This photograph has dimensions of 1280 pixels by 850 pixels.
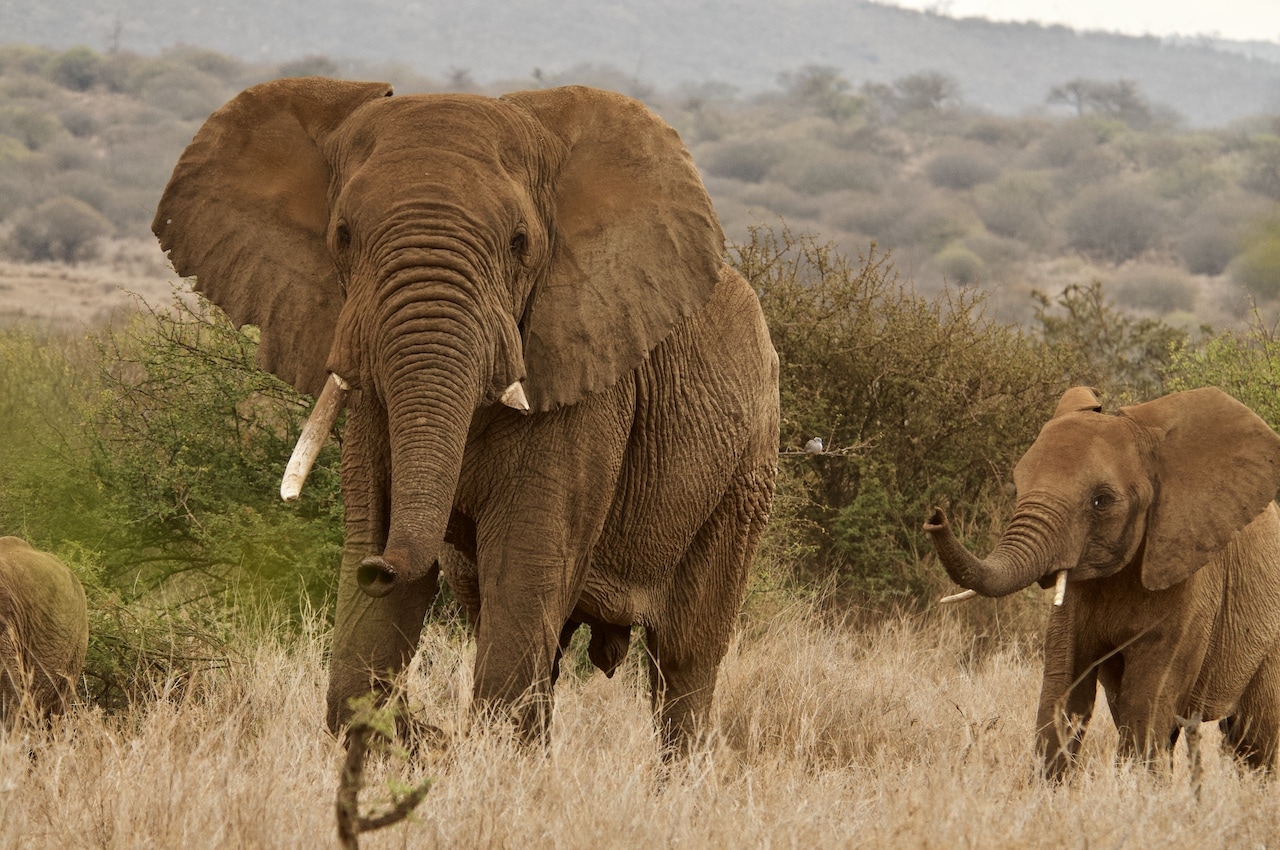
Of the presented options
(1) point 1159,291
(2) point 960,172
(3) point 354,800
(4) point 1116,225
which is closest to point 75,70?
(2) point 960,172

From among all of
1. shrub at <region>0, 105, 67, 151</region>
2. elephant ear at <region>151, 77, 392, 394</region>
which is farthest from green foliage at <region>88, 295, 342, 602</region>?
shrub at <region>0, 105, 67, 151</region>

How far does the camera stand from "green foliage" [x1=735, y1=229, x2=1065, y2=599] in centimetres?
1098

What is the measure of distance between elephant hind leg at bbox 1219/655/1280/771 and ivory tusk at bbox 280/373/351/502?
4014mm

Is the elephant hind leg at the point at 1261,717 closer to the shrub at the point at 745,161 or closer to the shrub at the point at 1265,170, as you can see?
the shrub at the point at 1265,170

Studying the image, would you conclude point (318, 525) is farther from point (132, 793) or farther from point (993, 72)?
point (993, 72)

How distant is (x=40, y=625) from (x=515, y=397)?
253 cm

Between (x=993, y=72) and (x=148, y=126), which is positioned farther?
(x=993, y=72)

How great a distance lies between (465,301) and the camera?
4352 millimetres

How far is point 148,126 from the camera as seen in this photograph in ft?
180

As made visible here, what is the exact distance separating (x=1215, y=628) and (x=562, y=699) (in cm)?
250

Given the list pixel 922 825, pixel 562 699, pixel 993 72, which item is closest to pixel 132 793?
pixel 922 825

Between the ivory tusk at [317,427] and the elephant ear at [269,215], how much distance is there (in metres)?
0.24

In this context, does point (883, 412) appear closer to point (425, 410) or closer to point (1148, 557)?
point (1148, 557)

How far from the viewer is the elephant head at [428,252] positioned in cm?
430
